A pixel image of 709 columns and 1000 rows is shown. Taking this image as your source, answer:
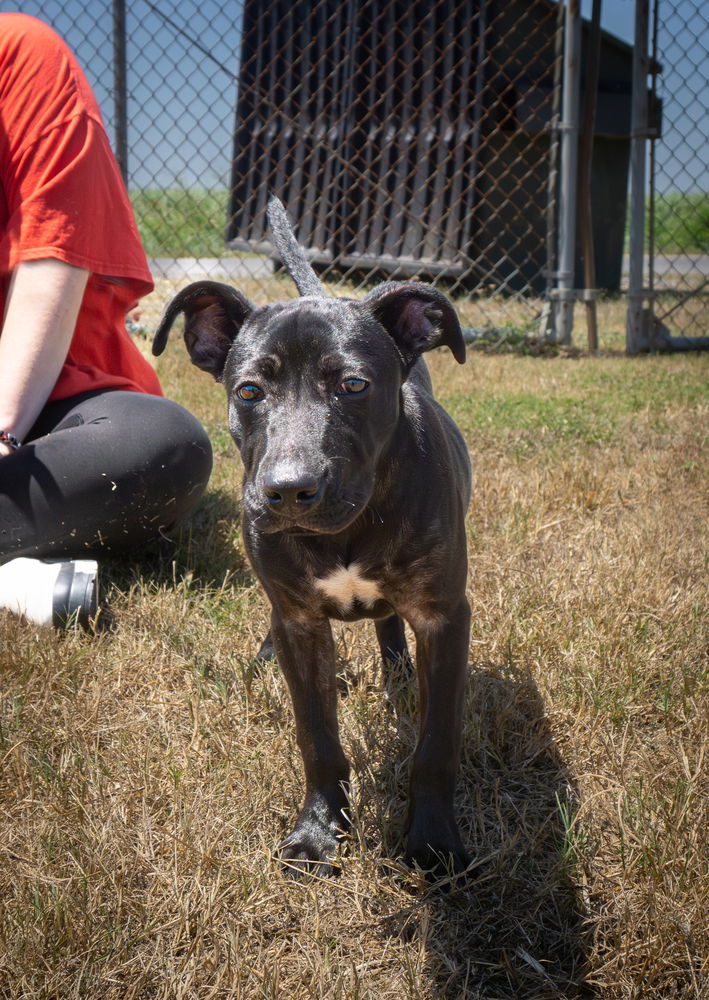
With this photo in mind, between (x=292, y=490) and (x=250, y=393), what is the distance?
12.3 inches

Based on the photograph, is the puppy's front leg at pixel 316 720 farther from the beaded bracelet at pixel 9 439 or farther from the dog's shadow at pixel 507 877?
the beaded bracelet at pixel 9 439

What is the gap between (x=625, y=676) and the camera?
2498 millimetres

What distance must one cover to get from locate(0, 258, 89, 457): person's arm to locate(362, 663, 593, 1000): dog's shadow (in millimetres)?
1488

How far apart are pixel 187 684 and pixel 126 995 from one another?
1066 mm

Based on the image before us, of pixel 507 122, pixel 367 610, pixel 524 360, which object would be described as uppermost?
pixel 507 122

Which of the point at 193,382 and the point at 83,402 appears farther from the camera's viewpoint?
the point at 193,382

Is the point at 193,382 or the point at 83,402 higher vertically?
the point at 83,402

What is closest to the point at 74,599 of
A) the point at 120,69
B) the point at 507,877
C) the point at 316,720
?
the point at 316,720

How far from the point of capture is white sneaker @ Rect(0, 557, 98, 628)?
2.84m

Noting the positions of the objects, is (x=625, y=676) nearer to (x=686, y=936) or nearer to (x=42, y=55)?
(x=686, y=936)

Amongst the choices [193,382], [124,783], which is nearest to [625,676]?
[124,783]

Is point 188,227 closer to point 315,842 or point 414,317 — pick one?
point 414,317

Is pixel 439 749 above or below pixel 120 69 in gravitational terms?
below

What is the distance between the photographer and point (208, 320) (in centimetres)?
214
